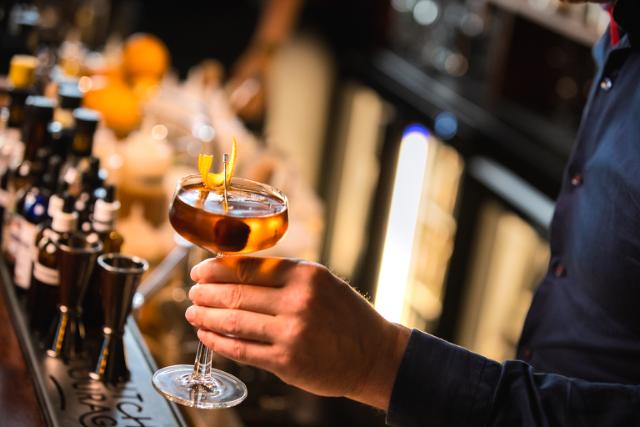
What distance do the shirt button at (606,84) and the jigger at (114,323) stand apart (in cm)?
88

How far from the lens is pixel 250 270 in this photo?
1254 mm

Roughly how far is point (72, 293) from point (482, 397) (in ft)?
2.37

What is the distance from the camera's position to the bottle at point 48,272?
1.71 meters

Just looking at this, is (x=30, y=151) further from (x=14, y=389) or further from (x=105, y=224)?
(x=14, y=389)

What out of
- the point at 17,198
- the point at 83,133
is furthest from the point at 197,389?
the point at 83,133

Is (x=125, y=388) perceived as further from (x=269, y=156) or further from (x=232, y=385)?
(x=269, y=156)

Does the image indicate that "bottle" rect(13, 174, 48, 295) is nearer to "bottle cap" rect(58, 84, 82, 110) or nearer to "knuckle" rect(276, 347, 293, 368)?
"bottle cap" rect(58, 84, 82, 110)

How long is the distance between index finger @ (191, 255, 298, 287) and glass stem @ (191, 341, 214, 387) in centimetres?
24

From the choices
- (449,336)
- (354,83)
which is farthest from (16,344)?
(354,83)

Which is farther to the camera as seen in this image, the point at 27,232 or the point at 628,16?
the point at 27,232

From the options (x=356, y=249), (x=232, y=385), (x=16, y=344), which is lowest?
(x=356, y=249)

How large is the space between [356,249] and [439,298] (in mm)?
1221

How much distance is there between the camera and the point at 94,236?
5.80 ft

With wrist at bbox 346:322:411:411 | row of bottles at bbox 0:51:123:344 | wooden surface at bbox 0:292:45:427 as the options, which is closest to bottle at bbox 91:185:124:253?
row of bottles at bbox 0:51:123:344
